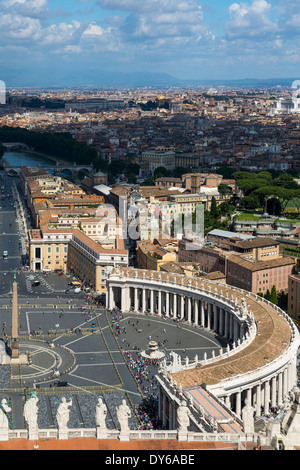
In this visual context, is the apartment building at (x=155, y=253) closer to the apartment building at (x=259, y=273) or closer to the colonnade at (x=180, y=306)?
the colonnade at (x=180, y=306)

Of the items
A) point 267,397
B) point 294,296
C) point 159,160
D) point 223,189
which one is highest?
point 159,160

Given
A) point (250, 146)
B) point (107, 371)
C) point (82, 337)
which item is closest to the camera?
point (107, 371)

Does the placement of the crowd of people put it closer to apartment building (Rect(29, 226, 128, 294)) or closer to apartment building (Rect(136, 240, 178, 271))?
apartment building (Rect(29, 226, 128, 294))

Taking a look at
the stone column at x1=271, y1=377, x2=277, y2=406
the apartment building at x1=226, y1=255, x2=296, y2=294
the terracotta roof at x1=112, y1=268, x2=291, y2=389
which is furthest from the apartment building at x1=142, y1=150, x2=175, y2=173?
the stone column at x1=271, y1=377, x2=277, y2=406

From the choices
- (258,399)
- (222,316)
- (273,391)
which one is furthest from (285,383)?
(222,316)

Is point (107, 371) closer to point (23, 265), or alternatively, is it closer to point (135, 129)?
point (23, 265)

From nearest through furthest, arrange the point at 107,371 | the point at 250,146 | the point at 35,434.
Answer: the point at 35,434 → the point at 107,371 → the point at 250,146

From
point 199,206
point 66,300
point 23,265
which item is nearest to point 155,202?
point 199,206

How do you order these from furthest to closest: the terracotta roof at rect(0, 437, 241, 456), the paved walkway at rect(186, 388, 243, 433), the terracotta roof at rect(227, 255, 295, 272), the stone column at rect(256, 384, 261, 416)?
1. the terracotta roof at rect(227, 255, 295, 272)
2. the stone column at rect(256, 384, 261, 416)
3. the paved walkway at rect(186, 388, 243, 433)
4. the terracotta roof at rect(0, 437, 241, 456)

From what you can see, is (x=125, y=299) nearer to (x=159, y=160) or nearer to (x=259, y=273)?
(x=259, y=273)

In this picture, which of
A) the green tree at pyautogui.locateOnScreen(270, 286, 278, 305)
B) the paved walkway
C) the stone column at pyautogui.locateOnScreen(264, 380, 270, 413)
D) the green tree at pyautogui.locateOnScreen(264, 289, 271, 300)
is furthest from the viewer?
the green tree at pyautogui.locateOnScreen(264, 289, 271, 300)

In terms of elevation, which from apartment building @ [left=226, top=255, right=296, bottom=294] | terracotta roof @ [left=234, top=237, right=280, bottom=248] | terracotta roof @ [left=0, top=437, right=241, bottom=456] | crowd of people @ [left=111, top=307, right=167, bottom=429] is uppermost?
terracotta roof @ [left=0, top=437, right=241, bottom=456]
